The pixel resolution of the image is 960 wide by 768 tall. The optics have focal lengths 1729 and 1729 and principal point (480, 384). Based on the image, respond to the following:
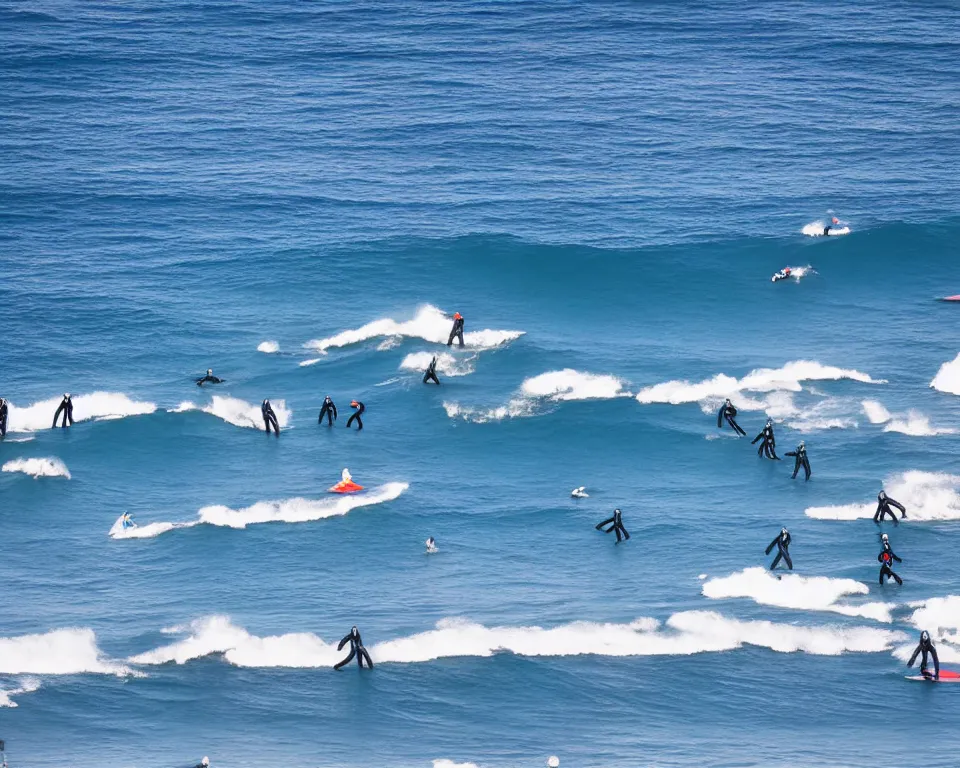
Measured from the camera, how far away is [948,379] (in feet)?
238

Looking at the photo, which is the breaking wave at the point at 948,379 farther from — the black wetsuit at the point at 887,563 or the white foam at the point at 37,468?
the white foam at the point at 37,468

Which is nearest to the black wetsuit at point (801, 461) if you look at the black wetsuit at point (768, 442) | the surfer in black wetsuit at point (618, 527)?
the black wetsuit at point (768, 442)

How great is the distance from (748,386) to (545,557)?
16.9 metres

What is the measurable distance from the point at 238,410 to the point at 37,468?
8.85 m

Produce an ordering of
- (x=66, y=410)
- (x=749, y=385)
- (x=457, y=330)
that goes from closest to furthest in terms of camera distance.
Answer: (x=66, y=410), (x=749, y=385), (x=457, y=330)

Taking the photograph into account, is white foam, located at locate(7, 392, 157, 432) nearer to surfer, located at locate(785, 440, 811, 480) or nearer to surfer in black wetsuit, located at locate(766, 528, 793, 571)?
surfer, located at locate(785, 440, 811, 480)

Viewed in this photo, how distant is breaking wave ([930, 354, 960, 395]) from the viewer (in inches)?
2830

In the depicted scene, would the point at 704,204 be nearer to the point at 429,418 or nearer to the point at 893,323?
the point at 893,323

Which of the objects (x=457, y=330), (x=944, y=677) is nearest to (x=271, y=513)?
(x=457, y=330)

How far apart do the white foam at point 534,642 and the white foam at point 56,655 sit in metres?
1.31

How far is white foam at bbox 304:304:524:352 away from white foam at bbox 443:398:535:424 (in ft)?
17.9

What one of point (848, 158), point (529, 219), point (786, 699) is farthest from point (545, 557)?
point (848, 158)

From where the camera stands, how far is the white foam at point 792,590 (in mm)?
56094

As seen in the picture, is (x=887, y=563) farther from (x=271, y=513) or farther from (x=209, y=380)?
(x=209, y=380)
